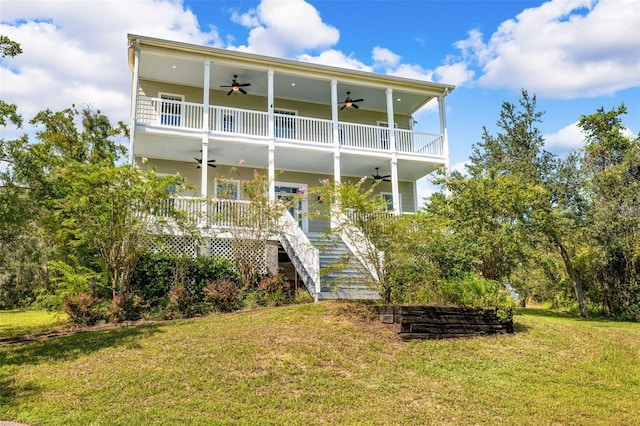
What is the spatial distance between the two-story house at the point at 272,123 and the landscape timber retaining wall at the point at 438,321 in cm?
495

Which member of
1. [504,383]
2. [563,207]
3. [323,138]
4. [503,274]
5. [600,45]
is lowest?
[504,383]

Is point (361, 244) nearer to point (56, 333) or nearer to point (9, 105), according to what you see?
point (56, 333)

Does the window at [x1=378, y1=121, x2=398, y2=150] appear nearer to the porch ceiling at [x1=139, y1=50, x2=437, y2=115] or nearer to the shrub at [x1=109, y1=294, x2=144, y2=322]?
the porch ceiling at [x1=139, y1=50, x2=437, y2=115]

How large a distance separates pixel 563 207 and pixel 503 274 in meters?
5.00

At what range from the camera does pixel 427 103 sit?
19047mm

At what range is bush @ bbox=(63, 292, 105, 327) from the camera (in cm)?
937

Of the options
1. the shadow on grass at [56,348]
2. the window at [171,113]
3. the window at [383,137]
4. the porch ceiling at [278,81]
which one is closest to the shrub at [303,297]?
the shadow on grass at [56,348]

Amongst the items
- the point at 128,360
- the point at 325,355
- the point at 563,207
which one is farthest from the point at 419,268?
the point at 563,207

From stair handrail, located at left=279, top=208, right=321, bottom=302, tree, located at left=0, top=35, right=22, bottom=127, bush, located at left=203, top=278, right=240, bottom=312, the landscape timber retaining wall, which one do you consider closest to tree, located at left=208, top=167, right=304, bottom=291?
stair handrail, located at left=279, top=208, right=321, bottom=302

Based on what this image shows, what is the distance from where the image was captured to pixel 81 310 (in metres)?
9.39

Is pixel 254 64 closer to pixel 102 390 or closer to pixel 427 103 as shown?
pixel 427 103

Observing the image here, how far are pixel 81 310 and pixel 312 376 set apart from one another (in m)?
5.89

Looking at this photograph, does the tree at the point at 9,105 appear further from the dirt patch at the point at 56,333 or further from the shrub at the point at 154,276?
the shrub at the point at 154,276

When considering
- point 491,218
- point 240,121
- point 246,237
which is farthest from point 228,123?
point 491,218
